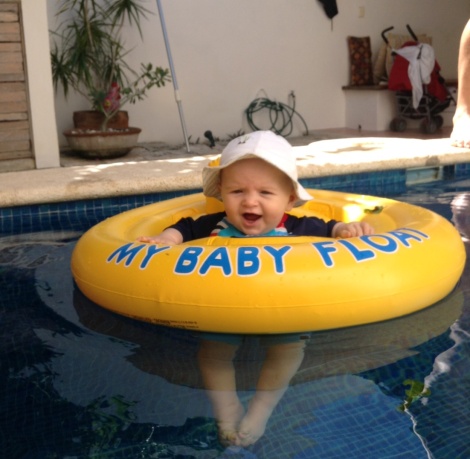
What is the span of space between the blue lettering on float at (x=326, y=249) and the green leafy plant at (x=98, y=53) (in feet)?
15.9

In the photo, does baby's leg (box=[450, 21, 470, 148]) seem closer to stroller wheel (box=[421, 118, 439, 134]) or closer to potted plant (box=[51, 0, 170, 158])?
potted plant (box=[51, 0, 170, 158])

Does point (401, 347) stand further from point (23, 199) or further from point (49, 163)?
point (49, 163)

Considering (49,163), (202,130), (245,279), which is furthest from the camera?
(202,130)

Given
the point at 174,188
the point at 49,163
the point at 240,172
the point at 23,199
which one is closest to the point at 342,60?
the point at 49,163

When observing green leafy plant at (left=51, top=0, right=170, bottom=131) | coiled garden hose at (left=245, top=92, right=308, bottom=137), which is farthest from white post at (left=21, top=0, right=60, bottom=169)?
coiled garden hose at (left=245, top=92, right=308, bottom=137)

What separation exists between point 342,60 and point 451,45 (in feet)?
5.73

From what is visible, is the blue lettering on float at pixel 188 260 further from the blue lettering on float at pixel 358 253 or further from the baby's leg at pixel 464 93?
the baby's leg at pixel 464 93

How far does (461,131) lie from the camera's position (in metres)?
5.48

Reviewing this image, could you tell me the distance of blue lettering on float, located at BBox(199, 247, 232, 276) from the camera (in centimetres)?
229

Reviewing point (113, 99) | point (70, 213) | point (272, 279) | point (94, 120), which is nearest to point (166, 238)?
point (272, 279)

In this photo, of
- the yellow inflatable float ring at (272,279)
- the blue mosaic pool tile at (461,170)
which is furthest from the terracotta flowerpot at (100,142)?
the yellow inflatable float ring at (272,279)

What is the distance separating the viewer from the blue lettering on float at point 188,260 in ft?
7.62

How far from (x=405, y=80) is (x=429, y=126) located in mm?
631

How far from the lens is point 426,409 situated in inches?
74.5
